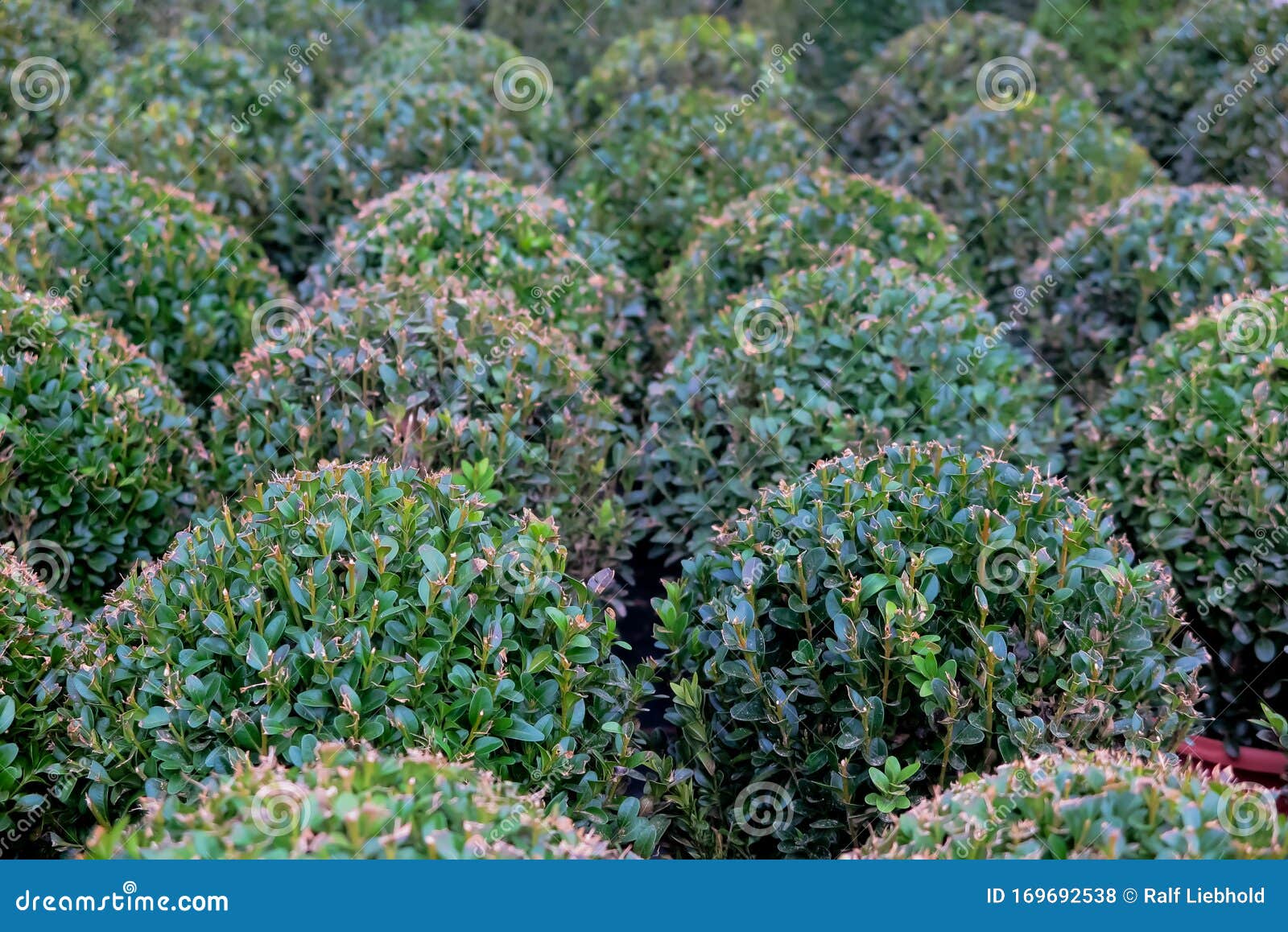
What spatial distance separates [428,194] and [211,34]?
136 inches

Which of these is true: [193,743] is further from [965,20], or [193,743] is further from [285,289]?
[965,20]

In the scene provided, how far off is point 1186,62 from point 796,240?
3.73m

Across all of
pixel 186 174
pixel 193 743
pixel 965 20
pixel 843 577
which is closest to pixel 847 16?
pixel 965 20

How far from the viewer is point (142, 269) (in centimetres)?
455

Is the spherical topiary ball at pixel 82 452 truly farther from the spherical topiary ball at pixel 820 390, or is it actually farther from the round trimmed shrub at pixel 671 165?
the round trimmed shrub at pixel 671 165

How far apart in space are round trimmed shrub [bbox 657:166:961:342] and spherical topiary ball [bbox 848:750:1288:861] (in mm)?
2798

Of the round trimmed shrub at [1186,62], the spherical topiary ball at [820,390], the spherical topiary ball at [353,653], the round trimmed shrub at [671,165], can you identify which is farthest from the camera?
the round trimmed shrub at [1186,62]

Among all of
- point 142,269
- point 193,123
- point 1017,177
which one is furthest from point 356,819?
point 193,123

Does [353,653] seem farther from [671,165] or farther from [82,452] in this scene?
[671,165]

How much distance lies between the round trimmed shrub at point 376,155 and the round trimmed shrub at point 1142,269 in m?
2.56

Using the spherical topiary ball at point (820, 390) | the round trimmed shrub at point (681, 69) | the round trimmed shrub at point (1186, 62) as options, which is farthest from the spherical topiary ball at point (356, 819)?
the round trimmed shrub at point (1186, 62)

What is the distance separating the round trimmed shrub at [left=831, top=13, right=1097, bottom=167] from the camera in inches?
265

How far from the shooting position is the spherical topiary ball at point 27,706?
9.37 feet

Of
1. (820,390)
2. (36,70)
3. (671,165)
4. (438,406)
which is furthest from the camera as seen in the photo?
(36,70)
